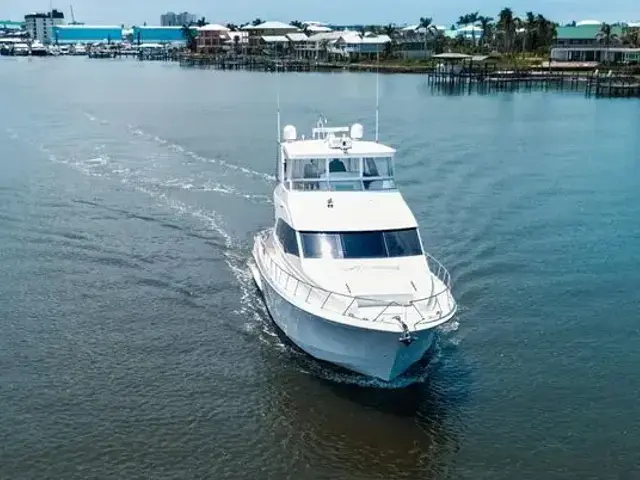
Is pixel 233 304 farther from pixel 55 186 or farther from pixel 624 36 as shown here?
pixel 624 36

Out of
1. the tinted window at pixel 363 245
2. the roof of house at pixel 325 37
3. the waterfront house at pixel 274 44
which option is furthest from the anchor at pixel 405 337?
the waterfront house at pixel 274 44

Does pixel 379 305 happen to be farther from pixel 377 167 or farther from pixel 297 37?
pixel 297 37

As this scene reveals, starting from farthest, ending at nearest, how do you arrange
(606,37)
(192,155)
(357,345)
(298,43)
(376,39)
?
1. (298,43)
2. (376,39)
3. (606,37)
4. (192,155)
5. (357,345)

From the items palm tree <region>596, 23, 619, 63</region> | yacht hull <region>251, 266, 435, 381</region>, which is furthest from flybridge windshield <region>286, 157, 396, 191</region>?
palm tree <region>596, 23, 619, 63</region>

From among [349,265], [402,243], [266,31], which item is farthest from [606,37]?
[349,265]

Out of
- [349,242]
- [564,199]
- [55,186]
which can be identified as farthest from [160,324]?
[564,199]

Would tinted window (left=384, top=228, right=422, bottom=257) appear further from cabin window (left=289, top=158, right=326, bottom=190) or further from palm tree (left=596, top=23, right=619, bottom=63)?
palm tree (left=596, top=23, right=619, bottom=63)

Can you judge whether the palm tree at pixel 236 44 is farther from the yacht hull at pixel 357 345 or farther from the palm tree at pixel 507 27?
the yacht hull at pixel 357 345
